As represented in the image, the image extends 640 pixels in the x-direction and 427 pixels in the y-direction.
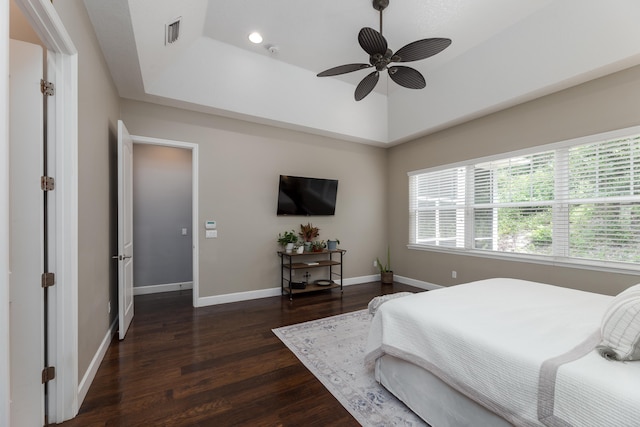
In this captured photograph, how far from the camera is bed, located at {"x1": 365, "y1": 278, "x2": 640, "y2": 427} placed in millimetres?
1058

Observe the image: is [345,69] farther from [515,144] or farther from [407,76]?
[515,144]

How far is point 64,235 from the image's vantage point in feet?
5.66

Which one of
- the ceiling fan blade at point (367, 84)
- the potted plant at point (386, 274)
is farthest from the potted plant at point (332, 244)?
the ceiling fan blade at point (367, 84)

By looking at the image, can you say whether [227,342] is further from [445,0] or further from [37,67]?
[445,0]

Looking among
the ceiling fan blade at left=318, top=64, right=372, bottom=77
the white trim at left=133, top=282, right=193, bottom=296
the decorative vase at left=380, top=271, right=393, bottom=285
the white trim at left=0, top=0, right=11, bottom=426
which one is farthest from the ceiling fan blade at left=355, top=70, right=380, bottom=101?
the white trim at left=133, top=282, right=193, bottom=296

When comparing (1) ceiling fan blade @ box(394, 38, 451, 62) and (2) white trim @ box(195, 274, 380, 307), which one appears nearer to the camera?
(1) ceiling fan blade @ box(394, 38, 451, 62)

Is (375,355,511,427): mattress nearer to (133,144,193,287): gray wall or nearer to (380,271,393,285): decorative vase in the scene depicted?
(380,271,393,285): decorative vase

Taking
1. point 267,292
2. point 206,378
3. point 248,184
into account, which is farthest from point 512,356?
point 248,184

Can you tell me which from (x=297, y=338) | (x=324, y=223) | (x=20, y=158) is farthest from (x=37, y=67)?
(x=324, y=223)

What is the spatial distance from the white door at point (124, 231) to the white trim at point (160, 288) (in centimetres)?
147

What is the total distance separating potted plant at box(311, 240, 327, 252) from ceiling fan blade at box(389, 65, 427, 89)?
9.07 feet

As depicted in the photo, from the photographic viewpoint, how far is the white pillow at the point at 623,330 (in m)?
1.13

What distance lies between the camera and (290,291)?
4262 millimetres

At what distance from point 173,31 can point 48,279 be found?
254 cm
